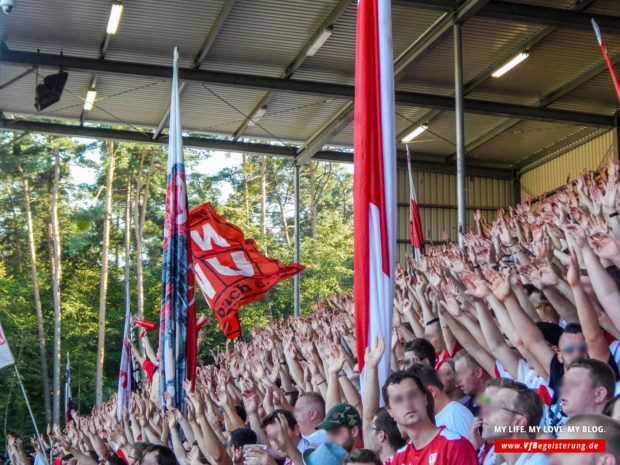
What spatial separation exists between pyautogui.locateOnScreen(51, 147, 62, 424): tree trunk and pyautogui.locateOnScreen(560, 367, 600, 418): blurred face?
106 feet

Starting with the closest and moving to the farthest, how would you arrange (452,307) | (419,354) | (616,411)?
1. (616,411)
2. (452,307)
3. (419,354)

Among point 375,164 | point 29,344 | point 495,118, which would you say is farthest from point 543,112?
point 29,344

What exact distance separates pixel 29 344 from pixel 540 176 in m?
21.9

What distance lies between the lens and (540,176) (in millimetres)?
25688

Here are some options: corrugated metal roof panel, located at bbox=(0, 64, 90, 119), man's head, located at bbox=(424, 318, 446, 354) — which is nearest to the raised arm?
man's head, located at bbox=(424, 318, 446, 354)

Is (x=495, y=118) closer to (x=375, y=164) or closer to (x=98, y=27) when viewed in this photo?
(x=98, y=27)

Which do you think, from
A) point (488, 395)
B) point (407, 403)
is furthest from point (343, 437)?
point (488, 395)

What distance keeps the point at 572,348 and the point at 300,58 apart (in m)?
13.5

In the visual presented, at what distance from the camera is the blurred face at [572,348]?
4.23 meters

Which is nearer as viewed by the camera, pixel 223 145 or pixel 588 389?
pixel 588 389

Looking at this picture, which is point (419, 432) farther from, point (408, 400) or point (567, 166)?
point (567, 166)

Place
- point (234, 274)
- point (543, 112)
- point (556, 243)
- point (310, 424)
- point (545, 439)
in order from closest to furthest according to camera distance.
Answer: point (545, 439), point (310, 424), point (556, 243), point (234, 274), point (543, 112)

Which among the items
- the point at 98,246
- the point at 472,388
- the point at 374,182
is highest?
the point at 98,246

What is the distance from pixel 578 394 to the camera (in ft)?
11.5
